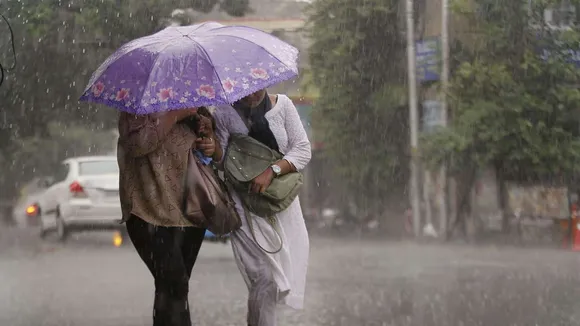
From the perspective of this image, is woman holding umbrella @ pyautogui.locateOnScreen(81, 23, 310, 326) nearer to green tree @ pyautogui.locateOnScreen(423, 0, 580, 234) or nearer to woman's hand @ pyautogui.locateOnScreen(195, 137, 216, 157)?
woman's hand @ pyautogui.locateOnScreen(195, 137, 216, 157)

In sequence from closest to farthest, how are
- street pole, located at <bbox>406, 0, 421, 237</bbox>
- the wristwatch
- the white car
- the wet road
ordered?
the wristwatch
the wet road
the white car
street pole, located at <bbox>406, 0, 421, 237</bbox>

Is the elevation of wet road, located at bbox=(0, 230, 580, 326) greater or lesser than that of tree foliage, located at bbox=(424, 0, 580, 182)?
lesser

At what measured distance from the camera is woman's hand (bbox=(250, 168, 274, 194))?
4789 mm

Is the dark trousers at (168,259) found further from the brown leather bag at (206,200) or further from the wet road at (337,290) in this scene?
the wet road at (337,290)

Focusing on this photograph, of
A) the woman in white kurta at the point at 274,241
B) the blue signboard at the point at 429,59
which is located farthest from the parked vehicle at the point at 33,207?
the woman in white kurta at the point at 274,241

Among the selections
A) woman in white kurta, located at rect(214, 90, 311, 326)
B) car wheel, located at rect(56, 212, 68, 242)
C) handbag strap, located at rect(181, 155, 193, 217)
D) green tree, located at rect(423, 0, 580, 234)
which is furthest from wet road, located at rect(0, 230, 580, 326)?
green tree, located at rect(423, 0, 580, 234)

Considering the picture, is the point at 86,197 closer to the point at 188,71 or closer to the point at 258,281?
the point at 258,281

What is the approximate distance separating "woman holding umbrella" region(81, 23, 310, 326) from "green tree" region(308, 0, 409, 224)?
72.2 ft

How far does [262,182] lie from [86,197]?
11.5m

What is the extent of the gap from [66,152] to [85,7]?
49.2 feet

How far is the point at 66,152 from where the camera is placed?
35219 mm

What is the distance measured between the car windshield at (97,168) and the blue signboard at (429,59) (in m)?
11.3

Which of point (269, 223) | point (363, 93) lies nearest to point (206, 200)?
point (269, 223)

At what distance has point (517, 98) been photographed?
906 inches
